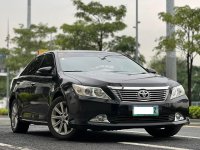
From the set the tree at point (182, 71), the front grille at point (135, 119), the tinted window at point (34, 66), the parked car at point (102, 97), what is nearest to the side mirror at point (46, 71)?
the parked car at point (102, 97)

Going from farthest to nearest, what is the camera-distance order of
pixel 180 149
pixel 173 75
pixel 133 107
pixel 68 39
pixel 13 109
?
pixel 68 39, pixel 173 75, pixel 13 109, pixel 133 107, pixel 180 149

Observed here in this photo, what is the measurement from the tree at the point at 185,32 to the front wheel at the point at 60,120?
17.4m

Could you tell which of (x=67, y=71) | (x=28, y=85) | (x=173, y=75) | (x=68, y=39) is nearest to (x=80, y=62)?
(x=67, y=71)

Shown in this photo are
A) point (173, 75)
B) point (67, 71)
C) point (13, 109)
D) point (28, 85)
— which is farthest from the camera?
point (173, 75)

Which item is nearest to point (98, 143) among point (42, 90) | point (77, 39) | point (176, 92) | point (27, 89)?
point (176, 92)

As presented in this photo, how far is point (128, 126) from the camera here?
763 cm

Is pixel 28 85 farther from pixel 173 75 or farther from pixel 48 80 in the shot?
pixel 173 75

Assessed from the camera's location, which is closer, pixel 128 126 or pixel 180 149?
pixel 180 149

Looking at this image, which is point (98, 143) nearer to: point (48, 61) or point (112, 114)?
point (112, 114)

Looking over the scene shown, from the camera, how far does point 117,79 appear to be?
7805 millimetres

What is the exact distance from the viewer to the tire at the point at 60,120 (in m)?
7.97

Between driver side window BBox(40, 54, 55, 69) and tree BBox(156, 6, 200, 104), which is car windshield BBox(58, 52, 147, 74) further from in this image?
tree BBox(156, 6, 200, 104)

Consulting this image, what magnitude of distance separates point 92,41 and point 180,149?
27974 millimetres

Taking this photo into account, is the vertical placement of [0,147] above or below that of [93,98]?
below
